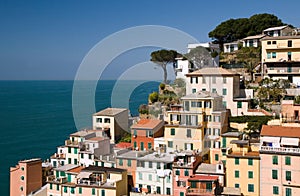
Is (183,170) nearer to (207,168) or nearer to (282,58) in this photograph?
(207,168)

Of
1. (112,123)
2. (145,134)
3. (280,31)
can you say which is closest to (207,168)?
(145,134)

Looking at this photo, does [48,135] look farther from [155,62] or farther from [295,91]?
[295,91]

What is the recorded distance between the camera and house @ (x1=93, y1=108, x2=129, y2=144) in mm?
28406

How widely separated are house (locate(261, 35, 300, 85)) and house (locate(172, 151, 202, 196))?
11712 millimetres

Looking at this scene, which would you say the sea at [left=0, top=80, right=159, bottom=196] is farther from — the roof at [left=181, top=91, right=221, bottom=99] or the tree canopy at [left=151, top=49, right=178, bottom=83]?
the roof at [left=181, top=91, right=221, bottom=99]

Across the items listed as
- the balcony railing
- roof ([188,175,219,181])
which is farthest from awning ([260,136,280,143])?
roof ([188,175,219,181])

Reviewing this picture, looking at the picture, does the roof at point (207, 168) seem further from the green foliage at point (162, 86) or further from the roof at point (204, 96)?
the green foliage at point (162, 86)

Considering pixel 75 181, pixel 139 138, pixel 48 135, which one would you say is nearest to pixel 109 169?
pixel 75 181

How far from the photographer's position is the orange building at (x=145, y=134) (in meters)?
24.6

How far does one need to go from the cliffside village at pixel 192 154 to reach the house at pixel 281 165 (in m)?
0.04

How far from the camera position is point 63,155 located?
26.2 m

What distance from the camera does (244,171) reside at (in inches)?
781

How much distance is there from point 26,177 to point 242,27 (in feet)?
99.6

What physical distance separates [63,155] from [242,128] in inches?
462
